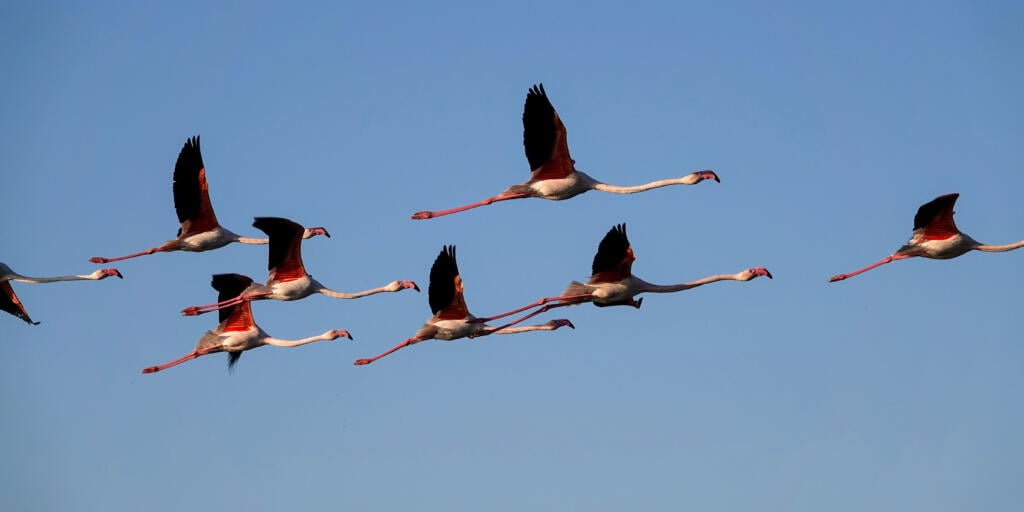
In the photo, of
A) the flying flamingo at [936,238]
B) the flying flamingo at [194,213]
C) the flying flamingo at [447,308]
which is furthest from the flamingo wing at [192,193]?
the flying flamingo at [936,238]

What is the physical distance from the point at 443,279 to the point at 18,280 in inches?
319

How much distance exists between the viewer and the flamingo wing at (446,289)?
4094cm

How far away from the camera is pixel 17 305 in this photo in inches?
1741

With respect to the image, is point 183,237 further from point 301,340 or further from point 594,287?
point 594,287

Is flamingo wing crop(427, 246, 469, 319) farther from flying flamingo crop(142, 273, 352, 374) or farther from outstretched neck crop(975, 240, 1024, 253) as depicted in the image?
outstretched neck crop(975, 240, 1024, 253)

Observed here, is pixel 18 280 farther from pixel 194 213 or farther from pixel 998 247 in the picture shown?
pixel 998 247

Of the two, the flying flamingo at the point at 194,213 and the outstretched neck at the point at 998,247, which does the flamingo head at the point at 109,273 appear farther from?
the outstretched neck at the point at 998,247

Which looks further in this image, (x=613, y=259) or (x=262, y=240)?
(x=262, y=240)

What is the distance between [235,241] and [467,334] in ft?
16.0

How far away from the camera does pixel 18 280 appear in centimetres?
4341

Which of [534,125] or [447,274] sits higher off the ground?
[534,125]

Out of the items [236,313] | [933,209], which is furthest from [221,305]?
[933,209]

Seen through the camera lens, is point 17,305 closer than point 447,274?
No

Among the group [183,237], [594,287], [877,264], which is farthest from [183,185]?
[877,264]
